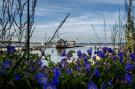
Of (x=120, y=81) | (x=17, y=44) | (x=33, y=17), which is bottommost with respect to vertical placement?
(x=120, y=81)

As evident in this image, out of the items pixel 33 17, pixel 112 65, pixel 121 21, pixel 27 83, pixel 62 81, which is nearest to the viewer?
pixel 27 83

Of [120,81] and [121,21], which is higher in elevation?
[121,21]

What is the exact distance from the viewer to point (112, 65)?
15.9 feet

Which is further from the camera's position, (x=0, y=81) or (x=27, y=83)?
(x=27, y=83)

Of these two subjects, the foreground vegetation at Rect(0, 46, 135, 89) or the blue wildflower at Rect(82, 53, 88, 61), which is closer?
the foreground vegetation at Rect(0, 46, 135, 89)

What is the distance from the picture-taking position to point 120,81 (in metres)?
4.12

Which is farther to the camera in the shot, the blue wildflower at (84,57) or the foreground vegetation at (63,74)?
the blue wildflower at (84,57)

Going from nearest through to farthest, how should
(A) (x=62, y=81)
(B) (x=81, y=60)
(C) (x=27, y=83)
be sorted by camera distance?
1. (C) (x=27, y=83)
2. (A) (x=62, y=81)
3. (B) (x=81, y=60)

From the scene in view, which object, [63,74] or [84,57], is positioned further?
[84,57]

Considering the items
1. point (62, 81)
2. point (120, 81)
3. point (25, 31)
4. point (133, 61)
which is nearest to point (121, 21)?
point (133, 61)

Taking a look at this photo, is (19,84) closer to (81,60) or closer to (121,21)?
(81,60)

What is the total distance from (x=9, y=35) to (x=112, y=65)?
155cm

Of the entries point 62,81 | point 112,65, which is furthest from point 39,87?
point 112,65

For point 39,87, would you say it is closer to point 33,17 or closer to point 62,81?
point 62,81
